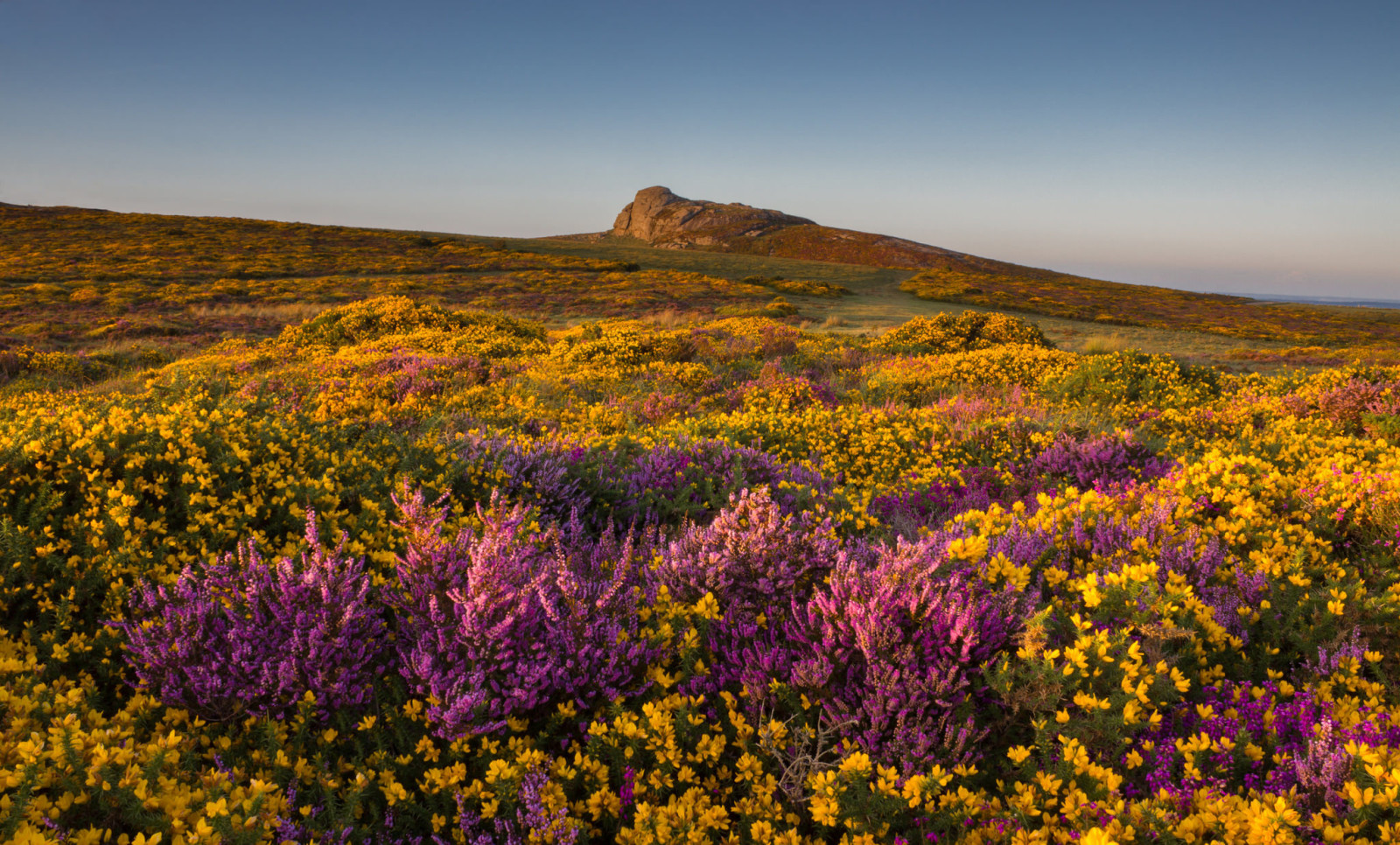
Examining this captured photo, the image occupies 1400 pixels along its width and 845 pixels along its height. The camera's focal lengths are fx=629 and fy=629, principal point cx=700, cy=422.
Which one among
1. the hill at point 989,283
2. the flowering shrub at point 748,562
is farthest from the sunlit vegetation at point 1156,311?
the flowering shrub at point 748,562

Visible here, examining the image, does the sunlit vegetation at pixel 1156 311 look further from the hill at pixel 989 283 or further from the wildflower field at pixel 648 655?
the wildflower field at pixel 648 655

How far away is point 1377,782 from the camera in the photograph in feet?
6.36

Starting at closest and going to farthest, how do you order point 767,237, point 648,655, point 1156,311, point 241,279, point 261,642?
point 261,642 → point 648,655 → point 241,279 → point 1156,311 → point 767,237

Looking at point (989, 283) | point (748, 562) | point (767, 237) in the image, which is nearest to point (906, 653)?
point (748, 562)

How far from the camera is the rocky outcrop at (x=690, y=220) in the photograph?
337ft

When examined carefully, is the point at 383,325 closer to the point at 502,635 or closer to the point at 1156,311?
the point at 502,635

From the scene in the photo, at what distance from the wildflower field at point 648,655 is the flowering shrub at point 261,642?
17 mm

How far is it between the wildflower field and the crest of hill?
248ft

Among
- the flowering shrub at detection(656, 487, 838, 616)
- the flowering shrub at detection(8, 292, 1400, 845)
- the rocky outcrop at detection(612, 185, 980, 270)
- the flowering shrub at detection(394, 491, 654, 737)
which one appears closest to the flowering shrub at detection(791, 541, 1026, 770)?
the flowering shrub at detection(8, 292, 1400, 845)

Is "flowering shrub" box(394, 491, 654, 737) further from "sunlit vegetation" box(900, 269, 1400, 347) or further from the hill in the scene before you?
"sunlit vegetation" box(900, 269, 1400, 347)

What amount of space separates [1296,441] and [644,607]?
23.3 feet

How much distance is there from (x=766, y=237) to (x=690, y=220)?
60.9 feet

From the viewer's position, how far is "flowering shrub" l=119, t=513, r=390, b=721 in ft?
8.13

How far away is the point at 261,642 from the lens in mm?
2602
